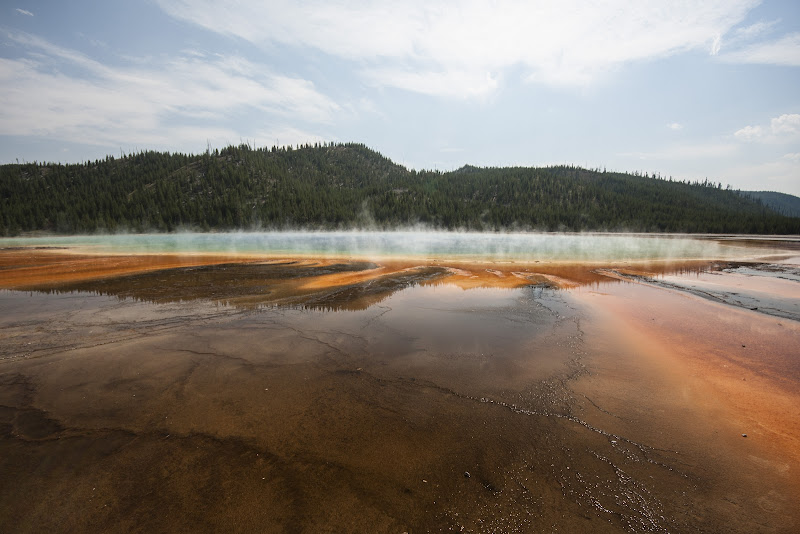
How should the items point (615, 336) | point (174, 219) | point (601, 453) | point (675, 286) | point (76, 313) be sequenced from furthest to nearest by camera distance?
point (174, 219)
point (675, 286)
point (76, 313)
point (615, 336)
point (601, 453)

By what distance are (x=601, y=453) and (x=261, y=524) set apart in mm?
3721

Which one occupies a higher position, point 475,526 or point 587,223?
point 587,223

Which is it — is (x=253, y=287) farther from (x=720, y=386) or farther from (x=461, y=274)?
(x=720, y=386)

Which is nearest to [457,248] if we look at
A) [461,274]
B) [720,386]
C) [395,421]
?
[461,274]

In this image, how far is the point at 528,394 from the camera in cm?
549

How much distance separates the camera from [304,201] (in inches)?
4227

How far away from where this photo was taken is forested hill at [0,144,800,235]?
9019cm

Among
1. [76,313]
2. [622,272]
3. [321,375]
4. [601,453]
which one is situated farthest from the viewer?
[622,272]

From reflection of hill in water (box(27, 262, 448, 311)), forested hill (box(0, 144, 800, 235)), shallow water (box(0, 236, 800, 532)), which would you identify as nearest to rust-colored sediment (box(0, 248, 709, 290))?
reflection of hill in water (box(27, 262, 448, 311))

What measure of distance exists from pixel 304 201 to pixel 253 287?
98614mm

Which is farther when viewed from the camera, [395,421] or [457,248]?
[457,248]

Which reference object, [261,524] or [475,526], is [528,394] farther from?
[261,524]

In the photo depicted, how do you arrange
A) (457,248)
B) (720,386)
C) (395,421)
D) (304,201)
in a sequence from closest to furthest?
(395,421) < (720,386) < (457,248) < (304,201)

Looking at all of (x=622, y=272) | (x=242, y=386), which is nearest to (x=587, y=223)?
(x=622, y=272)
